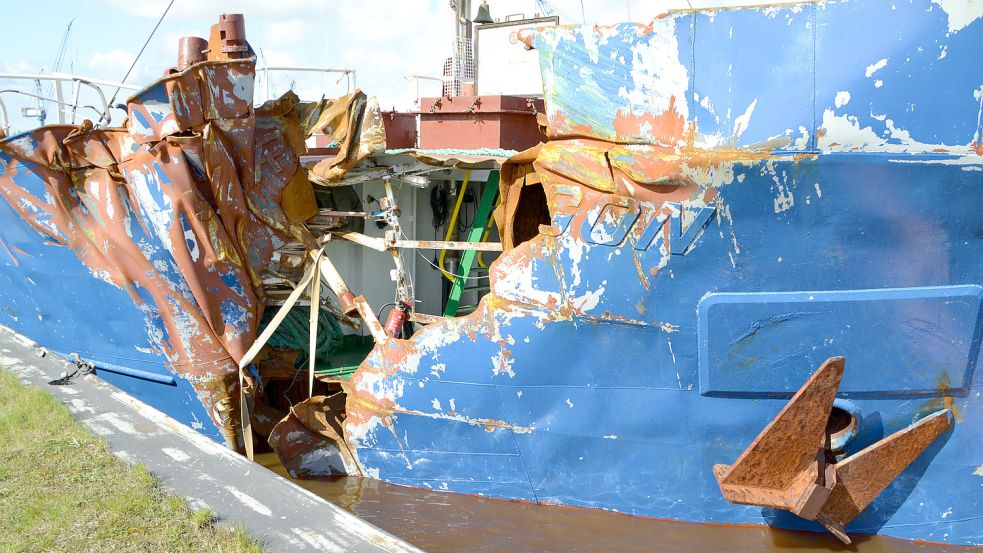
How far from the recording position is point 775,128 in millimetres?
4277

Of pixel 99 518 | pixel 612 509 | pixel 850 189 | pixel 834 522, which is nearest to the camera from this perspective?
pixel 99 518

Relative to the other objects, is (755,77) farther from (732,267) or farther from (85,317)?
(85,317)

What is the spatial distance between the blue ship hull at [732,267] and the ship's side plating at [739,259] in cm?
1

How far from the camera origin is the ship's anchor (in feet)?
14.2

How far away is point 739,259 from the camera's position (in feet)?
14.6

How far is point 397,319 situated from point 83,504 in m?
2.43

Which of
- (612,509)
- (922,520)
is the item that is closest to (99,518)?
(612,509)

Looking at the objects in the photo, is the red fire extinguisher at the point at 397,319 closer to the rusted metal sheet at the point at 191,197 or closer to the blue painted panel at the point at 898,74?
the rusted metal sheet at the point at 191,197

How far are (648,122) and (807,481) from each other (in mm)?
2119

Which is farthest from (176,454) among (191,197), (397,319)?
(191,197)

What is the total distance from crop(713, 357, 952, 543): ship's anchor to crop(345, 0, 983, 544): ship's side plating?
0.45 ft

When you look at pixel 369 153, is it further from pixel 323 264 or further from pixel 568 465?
pixel 568 465

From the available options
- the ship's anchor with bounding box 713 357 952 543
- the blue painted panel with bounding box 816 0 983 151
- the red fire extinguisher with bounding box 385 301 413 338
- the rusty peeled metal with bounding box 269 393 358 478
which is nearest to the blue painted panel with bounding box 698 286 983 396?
the ship's anchor with bounding box 713 357 952 543

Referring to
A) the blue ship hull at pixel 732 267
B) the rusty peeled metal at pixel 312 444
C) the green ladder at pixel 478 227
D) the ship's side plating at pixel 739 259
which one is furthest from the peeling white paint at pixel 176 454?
the green ladder at pixel 478 227
